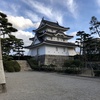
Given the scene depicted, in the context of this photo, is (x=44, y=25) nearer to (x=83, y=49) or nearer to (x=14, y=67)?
(x=83, y=49)

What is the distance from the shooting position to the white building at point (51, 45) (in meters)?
26.6

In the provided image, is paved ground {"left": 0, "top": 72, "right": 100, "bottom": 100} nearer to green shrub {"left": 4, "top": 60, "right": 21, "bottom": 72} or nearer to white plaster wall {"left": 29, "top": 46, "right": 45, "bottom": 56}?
green shrub {"left": 4, "top": 60, "right": 21, "bottom": 72}

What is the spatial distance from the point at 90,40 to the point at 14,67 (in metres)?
13.9

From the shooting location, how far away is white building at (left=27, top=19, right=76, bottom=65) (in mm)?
26569

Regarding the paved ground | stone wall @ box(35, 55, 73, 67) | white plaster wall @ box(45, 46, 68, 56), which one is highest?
white plaster wall @ box(45, 46, 68, 56)

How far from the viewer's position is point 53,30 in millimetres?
30250

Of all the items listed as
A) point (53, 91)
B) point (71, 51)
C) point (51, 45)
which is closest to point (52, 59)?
point (51, 45)

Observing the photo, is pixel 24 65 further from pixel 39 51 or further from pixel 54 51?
pixel 54 51

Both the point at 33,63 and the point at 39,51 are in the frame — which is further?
the point at 39,51

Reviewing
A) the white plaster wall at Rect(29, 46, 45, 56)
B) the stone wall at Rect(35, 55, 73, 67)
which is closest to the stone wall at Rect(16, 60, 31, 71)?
the stone wall at Rect(35, 55, 73, 67)

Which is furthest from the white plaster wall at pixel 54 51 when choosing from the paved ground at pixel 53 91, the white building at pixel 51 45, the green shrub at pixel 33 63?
the paved ground at pixel 53 91

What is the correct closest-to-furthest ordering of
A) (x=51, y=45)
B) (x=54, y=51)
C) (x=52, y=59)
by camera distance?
(x=52, y=59)
(x=51, y=45)
(x=54, y=51)

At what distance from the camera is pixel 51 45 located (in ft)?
88.6

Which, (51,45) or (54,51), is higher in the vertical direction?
(51,45)
